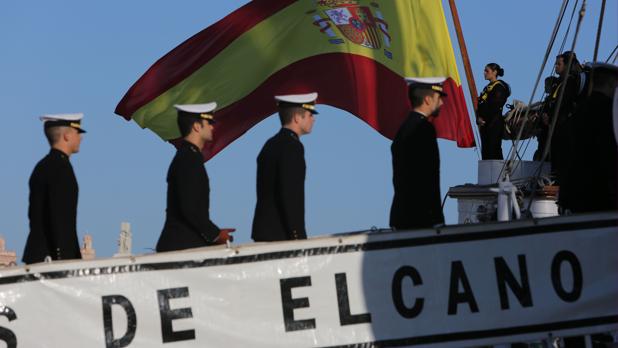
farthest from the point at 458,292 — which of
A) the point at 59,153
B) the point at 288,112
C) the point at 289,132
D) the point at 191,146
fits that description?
the point at 59,153

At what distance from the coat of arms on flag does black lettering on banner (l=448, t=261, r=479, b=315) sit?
11860 millimetres

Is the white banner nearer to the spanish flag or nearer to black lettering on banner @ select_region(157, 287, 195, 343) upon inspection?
black lettering on banner @ select_region(157, 287, 195, 343)

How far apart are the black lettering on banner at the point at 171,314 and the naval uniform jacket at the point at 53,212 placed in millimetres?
1017

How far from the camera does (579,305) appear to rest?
10531mm

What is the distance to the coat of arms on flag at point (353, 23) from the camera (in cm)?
2211

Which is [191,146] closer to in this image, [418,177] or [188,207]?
[188,207]

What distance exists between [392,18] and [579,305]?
12.5 metres

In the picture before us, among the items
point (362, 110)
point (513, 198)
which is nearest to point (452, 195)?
point (362, 110)

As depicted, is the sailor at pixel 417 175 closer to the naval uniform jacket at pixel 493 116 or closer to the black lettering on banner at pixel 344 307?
the black lettering on banner at pixel 344 307

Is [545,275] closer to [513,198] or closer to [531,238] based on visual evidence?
[531,238]

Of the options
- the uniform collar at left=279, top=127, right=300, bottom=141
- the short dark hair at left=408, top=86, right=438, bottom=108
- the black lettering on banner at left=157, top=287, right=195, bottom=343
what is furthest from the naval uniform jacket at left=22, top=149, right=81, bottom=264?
the short dark hair at left=408, top=86, right=438, bottom=108

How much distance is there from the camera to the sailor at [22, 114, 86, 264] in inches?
428

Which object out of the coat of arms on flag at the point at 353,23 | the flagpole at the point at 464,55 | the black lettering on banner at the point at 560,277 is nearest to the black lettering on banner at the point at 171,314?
the black lettering on banner at the point at 560,277

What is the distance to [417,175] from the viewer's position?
10.9m
